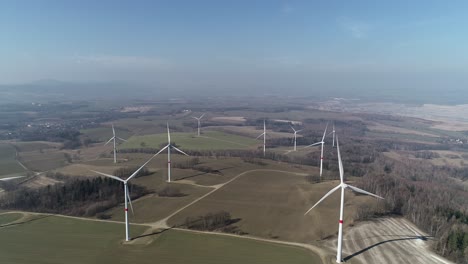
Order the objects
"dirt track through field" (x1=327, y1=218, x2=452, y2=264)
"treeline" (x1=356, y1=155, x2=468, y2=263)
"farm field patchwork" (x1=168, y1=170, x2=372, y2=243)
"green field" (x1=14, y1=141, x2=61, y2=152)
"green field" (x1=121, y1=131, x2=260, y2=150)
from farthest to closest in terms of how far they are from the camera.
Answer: "green field" (x1=121, y1=131, x2=260, y2=150) → "green field" (x1=14, y1=141, x2=61, y2=152) → "farm field patchwork" (x1=168, y1=170, x2=372, y2=243) → "treeline" (x1=356, y1=155, x2=468, y2=263) → "dirt track through field" (x1=327, y1=218, x2=452, y2=264)

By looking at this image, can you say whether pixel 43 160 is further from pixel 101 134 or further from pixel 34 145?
pixel 101 134

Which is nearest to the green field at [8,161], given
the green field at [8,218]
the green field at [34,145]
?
the green field at [34,145]

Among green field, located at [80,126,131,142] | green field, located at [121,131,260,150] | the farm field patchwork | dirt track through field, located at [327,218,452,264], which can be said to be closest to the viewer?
dirt track through field, located at [327,218,452,264]

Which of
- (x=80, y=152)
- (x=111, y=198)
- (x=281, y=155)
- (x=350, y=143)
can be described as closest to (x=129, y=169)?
(x=111, y=198)

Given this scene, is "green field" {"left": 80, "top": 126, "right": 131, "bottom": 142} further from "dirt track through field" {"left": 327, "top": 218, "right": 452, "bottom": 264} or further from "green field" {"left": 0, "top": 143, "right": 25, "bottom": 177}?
"dirt track through field" {"left": 327, "top": 218, "right": 452, "bottom": 264}

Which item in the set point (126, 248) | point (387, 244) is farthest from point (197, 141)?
point (387, 244)

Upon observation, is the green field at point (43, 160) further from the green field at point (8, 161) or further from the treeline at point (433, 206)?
the treeline at point (433, 206)

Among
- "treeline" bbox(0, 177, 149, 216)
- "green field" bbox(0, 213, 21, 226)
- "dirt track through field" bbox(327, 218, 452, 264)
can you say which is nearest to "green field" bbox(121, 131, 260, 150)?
"treeline" bbox(0, 177, 149, 216)
